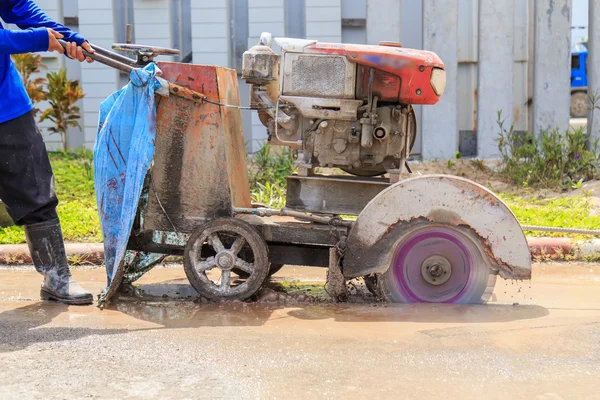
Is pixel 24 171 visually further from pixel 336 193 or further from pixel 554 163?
pixel 554 163

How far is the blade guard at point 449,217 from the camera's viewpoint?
420cm

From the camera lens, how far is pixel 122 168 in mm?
4523

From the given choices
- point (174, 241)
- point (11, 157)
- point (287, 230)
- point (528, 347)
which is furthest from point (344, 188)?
point (11, 157)

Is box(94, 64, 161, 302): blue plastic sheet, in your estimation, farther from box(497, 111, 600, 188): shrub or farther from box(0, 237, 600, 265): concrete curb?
box(497, 111, 600, 188): shrub

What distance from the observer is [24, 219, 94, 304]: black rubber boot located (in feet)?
15.0

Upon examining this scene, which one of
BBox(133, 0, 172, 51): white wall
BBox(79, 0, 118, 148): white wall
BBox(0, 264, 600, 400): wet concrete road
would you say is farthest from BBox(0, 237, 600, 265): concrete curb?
BBox(133, 0, 172, 51): white wall

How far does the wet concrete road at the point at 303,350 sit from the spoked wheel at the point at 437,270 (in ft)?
0.36

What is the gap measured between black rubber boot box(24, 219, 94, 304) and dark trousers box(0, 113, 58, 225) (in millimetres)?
85

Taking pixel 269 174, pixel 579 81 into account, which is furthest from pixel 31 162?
pixel 579 81

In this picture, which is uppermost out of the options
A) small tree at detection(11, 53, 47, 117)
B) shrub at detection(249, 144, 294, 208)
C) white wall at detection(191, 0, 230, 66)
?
white wall at detection(191, 0, 230, 66)

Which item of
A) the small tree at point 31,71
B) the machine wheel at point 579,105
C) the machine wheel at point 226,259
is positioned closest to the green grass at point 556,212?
the machine wheel at point 226,259

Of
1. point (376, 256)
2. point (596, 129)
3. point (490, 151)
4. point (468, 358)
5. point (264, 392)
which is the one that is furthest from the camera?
point (490, 151)

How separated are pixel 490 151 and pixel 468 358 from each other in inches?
271

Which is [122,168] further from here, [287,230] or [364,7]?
[364,7]
